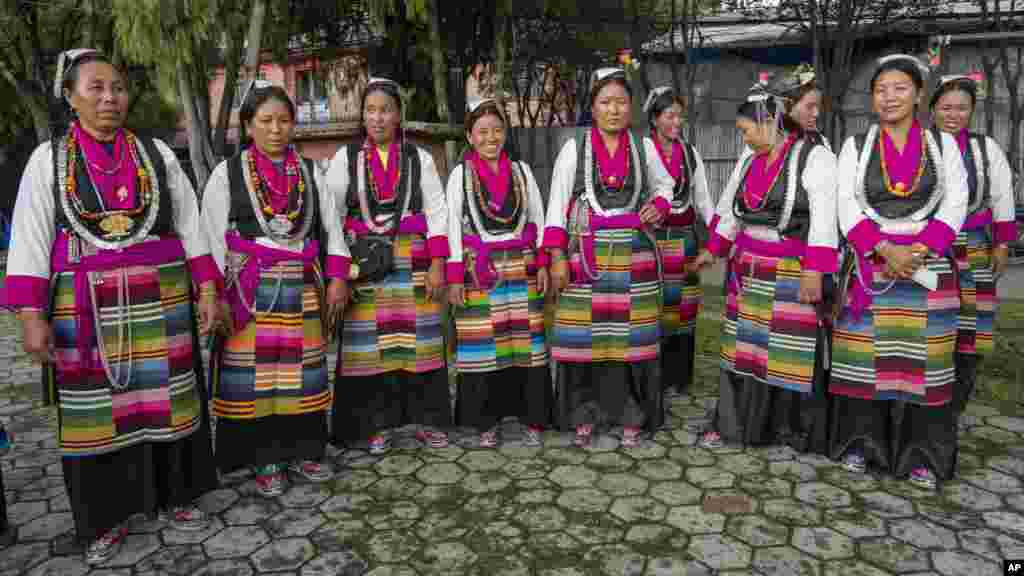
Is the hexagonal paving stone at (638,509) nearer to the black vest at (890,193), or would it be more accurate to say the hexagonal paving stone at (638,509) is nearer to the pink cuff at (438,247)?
the pink cuff at (438,247)

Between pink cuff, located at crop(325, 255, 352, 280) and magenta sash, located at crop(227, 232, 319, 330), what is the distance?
1.07 feet

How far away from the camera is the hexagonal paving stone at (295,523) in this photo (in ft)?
11.5

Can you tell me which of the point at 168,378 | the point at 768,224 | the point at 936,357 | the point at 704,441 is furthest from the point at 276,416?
the point at 936,357

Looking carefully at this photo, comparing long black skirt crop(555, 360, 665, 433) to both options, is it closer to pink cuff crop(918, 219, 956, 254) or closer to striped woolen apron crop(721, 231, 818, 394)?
striped woolen apron crop(721, 231, 818, 394)

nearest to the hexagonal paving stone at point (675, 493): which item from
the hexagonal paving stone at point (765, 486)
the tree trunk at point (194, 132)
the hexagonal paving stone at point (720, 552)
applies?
the hexagonal paving stone at point (765, 486)

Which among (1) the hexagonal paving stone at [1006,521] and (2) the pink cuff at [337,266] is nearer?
(1) the hexagonal paving stone at [1006,521]

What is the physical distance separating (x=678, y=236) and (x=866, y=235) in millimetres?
1596

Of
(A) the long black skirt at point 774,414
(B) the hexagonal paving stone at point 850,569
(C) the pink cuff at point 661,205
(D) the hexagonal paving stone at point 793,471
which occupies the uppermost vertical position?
(C) the pink cuff at point 661,205

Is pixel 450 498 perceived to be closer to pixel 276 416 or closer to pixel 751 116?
pixel 276 416

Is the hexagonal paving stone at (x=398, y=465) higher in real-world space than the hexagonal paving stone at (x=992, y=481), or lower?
lower

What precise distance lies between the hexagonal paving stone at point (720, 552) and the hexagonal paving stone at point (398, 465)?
164 cm

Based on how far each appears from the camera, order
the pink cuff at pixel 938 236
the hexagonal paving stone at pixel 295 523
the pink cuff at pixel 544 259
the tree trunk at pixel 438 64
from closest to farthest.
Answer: the hexagonal paving stone at pixel 295 523 → the pink cuff at pixel 938 236 → the pink cuff at pixel 544 259 → the tree trunk at pixel 438 64

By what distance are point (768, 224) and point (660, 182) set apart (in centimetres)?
71

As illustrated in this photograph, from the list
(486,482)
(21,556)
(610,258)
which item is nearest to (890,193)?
(610,258)
